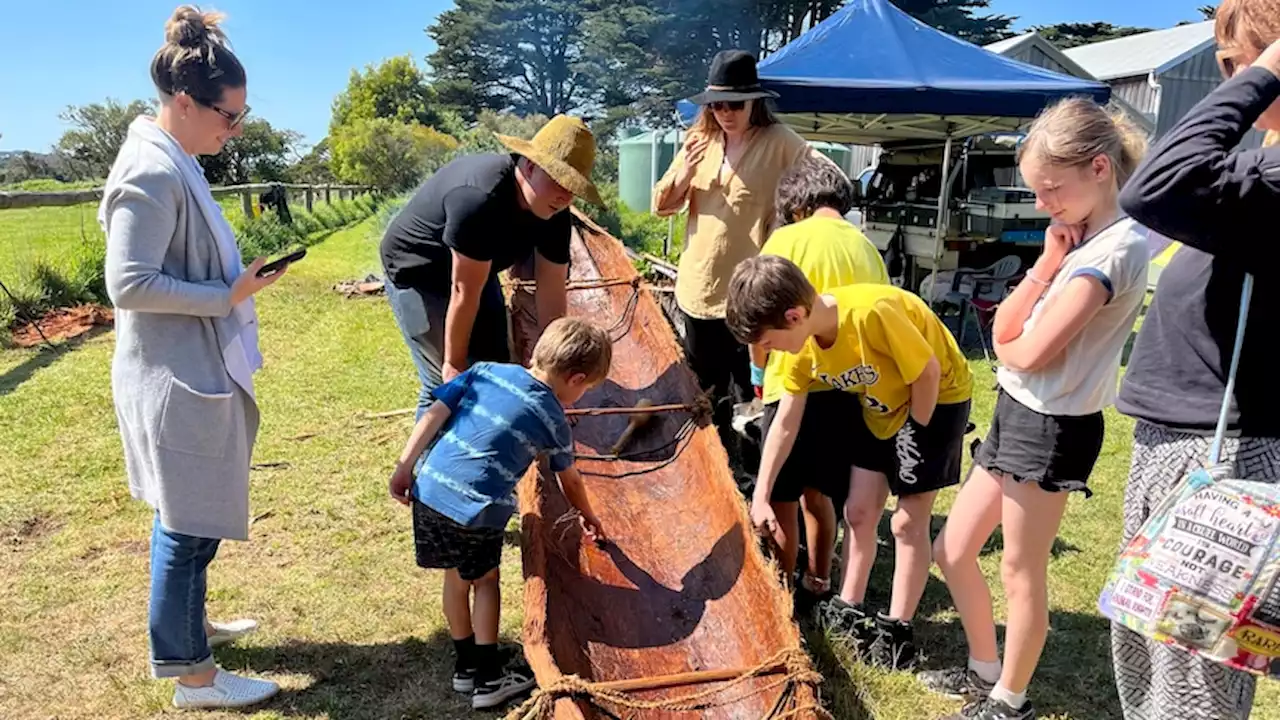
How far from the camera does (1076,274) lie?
6.49ft

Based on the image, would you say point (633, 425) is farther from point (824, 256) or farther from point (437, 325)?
point (824, 256)

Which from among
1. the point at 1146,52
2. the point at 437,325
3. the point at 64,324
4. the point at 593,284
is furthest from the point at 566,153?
the point at 1146,52

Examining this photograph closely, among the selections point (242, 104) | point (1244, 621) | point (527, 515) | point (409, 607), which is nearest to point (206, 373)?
point (242, 104)

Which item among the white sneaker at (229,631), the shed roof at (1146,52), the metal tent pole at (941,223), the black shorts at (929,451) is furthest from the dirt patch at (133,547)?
the shed roof at (1146,52)

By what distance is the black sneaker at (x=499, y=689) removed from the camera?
2.68 m

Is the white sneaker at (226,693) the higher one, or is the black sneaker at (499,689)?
the white sneaker at (226,693)

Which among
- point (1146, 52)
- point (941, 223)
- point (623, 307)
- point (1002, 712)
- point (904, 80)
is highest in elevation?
point (1146, 52)

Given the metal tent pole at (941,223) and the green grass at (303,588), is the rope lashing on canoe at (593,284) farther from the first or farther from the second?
the metal tent pole at (941,223)

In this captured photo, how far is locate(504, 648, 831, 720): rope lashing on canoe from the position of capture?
6.90 feet

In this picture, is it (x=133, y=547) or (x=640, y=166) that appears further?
(x=640, y=166)

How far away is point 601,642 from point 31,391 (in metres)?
5.07

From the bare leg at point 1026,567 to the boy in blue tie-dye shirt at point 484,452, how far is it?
117 cm

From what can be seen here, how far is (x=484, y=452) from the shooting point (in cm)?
241

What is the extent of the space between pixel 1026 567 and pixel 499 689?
5.07 feet
